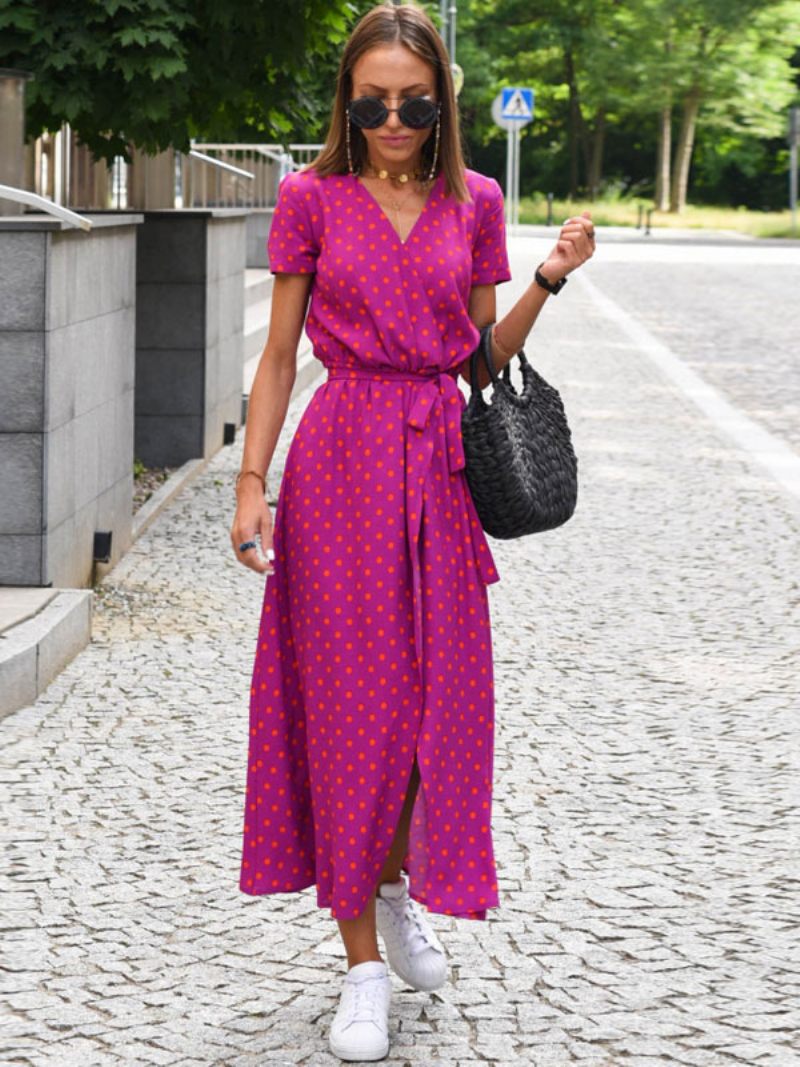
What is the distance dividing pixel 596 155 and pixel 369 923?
75.0m

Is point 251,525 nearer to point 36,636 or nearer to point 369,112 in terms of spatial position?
point 369,112

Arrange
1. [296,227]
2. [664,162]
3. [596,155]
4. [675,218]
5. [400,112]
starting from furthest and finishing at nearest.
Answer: [596,155] < [664,162] < [675,218] < [296,227] < [400,112]

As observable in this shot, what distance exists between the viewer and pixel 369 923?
12.4ft

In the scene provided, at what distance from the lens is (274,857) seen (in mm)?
3816

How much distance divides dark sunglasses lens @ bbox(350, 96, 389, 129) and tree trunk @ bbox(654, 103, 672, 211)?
68.1 metres

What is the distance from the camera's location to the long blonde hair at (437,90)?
3.59 meters

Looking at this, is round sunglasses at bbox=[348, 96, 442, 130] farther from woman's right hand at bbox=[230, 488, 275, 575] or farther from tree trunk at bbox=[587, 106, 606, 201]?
tree trunk at bbox=[587, 106, 606, 201]

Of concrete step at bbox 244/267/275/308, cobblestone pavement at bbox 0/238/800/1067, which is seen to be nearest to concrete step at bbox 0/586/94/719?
cobblestone pavement at bbox 0/238/800/1067

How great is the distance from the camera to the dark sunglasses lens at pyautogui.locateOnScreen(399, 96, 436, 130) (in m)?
3.56

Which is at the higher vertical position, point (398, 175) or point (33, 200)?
point (398, 175)

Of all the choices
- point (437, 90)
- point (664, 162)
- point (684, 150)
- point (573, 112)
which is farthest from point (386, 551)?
point (573, 112)

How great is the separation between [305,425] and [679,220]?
60688 mm

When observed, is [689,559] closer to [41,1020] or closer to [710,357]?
[41,1020]

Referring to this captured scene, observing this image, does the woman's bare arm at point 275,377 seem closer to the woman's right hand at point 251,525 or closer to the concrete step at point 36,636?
the woman's right hand at point 251,525
